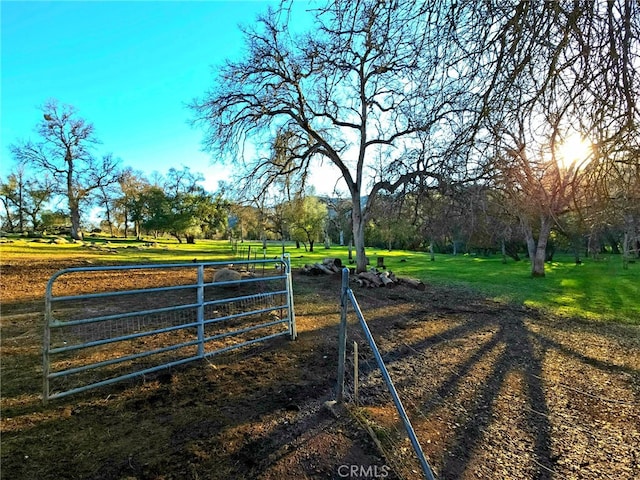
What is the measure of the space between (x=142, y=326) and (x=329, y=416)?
4.32 meters

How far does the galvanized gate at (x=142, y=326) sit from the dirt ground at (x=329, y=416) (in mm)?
285

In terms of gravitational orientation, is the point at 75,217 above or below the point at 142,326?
above

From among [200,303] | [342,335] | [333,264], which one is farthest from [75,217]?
[342,335]

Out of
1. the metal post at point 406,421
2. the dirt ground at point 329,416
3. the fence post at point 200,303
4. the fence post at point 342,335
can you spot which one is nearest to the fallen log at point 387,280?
the dirt ground at point 329,416

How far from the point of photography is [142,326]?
5746mm

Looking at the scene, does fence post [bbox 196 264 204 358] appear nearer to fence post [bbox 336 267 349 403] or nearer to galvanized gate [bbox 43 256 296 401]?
galvanized gate [bbox 43 256 296 401]

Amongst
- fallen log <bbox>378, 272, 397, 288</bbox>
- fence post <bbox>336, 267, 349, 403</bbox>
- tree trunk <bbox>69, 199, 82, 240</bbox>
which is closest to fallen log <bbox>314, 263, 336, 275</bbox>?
fallen log <bbox>378, 272, 397, 288</bbox>

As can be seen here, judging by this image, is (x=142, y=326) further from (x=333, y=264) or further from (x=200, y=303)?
(x=333, y=264)

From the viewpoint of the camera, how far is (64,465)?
2238 millimetres

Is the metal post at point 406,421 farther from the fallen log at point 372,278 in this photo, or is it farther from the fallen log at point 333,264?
the fallen log at point 333,264

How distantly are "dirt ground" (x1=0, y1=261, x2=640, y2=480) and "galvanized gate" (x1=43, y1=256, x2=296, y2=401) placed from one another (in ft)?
0.93

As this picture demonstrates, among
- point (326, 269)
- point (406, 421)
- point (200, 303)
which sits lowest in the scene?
point (326, 269)

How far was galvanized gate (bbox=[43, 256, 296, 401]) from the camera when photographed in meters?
3.15

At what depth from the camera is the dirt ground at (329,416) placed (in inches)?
92.0
